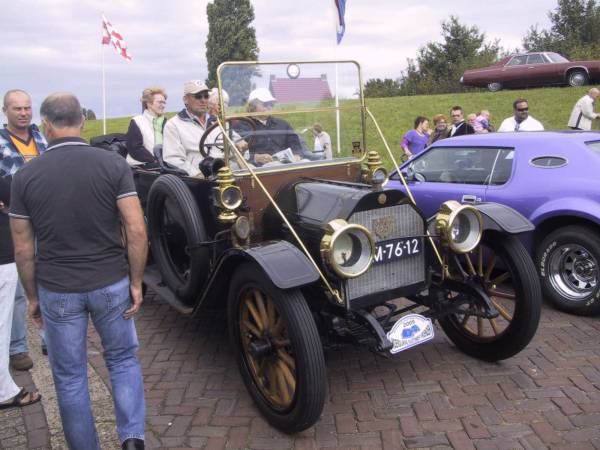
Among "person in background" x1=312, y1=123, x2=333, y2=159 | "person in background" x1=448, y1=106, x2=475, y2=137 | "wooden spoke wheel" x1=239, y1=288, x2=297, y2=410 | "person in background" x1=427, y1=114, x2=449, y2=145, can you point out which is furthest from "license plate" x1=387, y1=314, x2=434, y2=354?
"person in background" x1=427, y1=114, x2=449, y2=145

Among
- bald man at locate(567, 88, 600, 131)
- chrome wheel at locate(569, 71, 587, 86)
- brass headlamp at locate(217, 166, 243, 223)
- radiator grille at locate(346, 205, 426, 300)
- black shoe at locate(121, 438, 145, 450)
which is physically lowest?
black shoe at locate(121, 438, 145, 450)

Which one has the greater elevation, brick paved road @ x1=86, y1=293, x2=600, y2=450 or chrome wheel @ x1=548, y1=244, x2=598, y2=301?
chrome wheel @ x1=548, y1=244, x2=598, y2=301

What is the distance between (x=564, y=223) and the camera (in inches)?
176

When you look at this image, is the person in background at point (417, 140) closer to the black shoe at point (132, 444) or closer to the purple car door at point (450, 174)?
the purple car door at point (450, 174)

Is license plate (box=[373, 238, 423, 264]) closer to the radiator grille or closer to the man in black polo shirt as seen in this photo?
the radiator grille

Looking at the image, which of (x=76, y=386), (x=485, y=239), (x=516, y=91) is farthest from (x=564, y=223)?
(x=516, y=91)

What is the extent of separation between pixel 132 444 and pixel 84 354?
502 millimetres

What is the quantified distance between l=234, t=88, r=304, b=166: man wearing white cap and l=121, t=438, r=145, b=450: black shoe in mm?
1945

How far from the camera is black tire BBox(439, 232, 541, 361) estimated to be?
131 inches

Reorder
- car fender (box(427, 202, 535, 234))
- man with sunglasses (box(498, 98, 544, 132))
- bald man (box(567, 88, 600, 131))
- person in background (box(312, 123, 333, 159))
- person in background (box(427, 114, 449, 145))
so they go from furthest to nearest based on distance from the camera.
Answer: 1. bald man (box(567, 88, 600, 131))
2. person in background (box(427, 114, 449, 145))
3. man with sunglasses (box(498, 98, 544, 132))
4. person in background (box(312, 123, 333, 159))
5. car fender (box(427, 202, 535, 234))

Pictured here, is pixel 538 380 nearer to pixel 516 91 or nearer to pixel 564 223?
pixel 564 223

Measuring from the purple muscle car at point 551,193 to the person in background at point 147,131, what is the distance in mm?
2875

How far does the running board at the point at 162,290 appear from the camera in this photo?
3801 mm

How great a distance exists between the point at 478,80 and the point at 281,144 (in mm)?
18011
